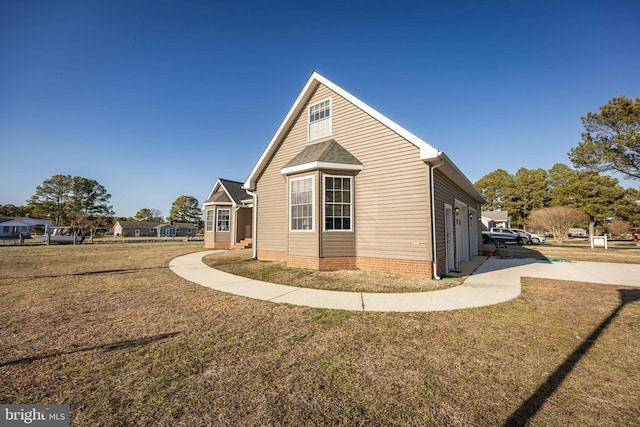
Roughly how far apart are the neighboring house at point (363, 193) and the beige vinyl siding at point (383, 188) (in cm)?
3

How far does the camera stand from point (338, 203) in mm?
9289

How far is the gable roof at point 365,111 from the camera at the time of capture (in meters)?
7.75

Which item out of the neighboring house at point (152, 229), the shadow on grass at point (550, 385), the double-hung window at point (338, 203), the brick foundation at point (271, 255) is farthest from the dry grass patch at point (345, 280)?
the neighboring house at point (152, 229)

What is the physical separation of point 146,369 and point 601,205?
134 ft

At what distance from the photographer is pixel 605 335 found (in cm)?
385

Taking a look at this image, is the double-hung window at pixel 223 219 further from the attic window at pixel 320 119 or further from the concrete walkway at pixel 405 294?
the attic window at pixel 320 119

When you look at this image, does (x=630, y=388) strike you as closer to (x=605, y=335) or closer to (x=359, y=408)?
(x=605, y=335)

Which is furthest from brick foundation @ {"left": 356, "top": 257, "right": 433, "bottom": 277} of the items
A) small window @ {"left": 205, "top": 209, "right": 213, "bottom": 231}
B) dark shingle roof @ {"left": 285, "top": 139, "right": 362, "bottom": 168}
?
small window @ {"left": 205, "top": 209, "right": 213, "bottom": 231}

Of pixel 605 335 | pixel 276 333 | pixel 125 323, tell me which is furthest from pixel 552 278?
pixel 125 323

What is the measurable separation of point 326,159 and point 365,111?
2.28 metres

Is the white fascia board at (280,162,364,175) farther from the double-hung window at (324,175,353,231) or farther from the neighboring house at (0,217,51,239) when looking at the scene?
the neighboring house at (0,217,51,239)

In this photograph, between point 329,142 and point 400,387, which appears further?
point 329,142

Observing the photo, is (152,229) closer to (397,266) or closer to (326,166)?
(326,166)

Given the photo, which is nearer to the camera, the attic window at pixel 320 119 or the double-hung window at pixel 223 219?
the attic window at pixel 320 119
